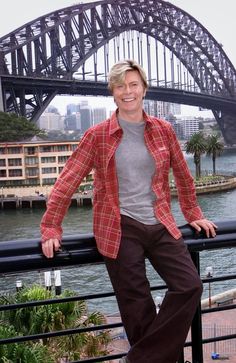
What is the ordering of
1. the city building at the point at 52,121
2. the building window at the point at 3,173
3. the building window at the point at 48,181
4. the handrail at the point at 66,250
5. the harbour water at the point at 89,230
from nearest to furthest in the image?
the handrail at the point at 66,250, the harbour water at the point at 89,230, the building window at the point at 3,173, the building window at the point at 48,181, the city building at the point at 52,121

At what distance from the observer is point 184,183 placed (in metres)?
1.55

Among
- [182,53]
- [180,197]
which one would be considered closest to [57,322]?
[180,197]

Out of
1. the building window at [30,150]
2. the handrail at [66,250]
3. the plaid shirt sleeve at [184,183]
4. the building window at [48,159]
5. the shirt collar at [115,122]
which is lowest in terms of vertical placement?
the building window at [48,159]

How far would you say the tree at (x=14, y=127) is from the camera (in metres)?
36.6

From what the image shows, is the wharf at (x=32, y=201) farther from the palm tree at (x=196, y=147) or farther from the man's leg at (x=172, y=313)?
the man's leg at (x=172, y=313)

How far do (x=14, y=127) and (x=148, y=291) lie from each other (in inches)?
1425

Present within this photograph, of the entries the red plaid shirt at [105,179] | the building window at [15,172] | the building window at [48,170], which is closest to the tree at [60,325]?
the red plaid shirt at [105,179]

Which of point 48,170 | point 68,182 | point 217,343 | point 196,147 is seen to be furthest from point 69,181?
point 196,147

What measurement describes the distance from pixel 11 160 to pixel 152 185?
33.2m

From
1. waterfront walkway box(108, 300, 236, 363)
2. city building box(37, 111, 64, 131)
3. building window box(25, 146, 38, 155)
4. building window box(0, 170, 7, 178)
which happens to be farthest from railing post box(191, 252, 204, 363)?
city building box(37, 111, 64, 131)

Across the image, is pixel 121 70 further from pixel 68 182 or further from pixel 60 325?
pixel 60 325

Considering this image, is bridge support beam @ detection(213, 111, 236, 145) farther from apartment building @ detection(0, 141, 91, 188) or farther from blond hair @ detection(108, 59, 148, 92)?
blond hair @ detection(108, 59, 148, 92)

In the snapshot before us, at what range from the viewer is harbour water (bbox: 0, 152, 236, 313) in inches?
512

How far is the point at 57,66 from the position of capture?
41.0 m
